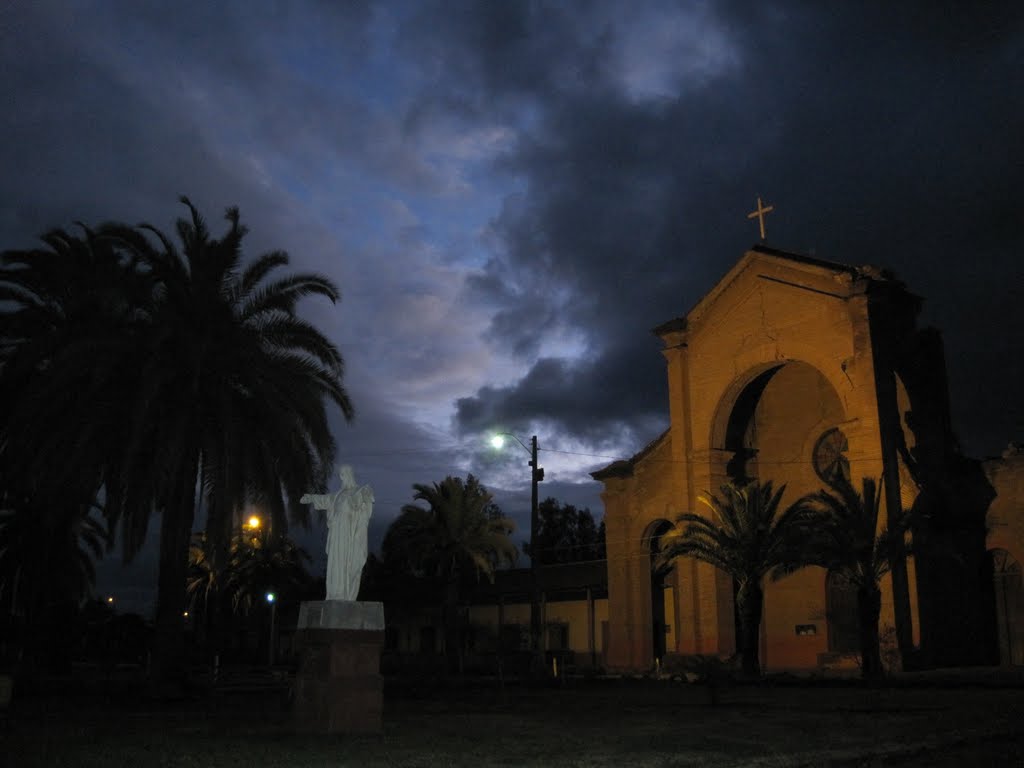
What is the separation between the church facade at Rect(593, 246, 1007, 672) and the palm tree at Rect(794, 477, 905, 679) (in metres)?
1.09

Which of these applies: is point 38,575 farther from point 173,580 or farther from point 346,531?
point 346,531

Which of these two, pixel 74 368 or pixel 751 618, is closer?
pixel 74 368

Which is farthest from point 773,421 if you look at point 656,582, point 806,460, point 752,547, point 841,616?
point 656,582

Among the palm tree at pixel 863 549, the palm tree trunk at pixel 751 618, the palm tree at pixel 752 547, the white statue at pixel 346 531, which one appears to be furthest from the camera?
the palm tree trunk at pixel 751 618

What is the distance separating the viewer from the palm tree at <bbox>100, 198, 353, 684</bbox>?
61.5 ft

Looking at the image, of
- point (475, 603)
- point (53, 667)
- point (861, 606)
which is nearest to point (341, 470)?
point (861, 606)

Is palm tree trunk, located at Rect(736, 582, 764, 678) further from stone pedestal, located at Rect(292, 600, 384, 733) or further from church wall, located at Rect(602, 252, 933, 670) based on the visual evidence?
stone pedestal, located at Rect(292, 600, 384, 733)

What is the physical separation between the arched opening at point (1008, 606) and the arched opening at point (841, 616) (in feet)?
14.8

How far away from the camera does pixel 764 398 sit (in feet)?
113

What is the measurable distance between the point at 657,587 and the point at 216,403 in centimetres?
2355

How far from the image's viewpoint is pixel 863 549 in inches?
961

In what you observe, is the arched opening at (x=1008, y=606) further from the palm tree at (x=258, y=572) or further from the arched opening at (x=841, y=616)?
the palm tree at (x=258, y=572)

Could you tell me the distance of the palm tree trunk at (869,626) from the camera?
23.9 metres

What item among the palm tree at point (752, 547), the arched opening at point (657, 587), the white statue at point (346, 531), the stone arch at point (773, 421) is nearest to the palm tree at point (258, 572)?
the arched opening at point (657, 587)
